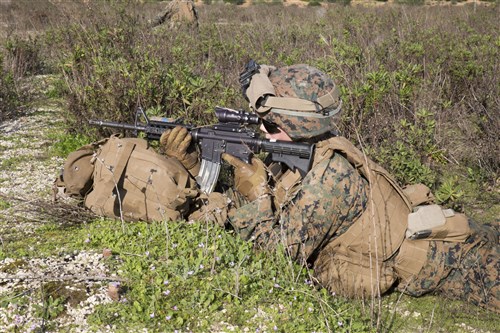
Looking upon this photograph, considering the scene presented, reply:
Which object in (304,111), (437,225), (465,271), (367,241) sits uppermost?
(304,111)

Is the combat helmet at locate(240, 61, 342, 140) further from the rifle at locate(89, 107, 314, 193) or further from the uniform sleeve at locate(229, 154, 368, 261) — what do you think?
the uniform sleeve at locate(229, 154, 368, 261)

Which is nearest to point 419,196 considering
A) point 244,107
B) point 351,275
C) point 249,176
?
point 351,275

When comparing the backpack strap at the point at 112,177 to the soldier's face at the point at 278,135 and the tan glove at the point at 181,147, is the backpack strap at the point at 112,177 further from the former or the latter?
the soldier's face at the point at 278,135

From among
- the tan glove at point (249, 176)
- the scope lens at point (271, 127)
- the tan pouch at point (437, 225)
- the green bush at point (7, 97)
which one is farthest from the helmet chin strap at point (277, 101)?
the green bush at point (7, 97)

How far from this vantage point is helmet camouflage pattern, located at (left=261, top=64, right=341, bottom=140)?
3340 mm

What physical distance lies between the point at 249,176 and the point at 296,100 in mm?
747

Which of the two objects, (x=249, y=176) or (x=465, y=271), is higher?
(x=249, y=176)

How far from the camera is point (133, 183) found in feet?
12.3

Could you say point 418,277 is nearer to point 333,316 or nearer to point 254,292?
point 333,316

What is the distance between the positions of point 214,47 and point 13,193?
4.61 metres

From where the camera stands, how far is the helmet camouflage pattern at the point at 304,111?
3.34 m

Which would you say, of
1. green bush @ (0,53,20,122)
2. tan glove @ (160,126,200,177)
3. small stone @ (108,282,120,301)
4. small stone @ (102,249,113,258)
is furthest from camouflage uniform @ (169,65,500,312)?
green bush @ (0,53,20,122)

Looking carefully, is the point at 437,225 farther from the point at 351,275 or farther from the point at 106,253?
the point at 106,253

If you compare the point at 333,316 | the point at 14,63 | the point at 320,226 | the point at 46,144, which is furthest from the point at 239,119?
the point at 14,63
